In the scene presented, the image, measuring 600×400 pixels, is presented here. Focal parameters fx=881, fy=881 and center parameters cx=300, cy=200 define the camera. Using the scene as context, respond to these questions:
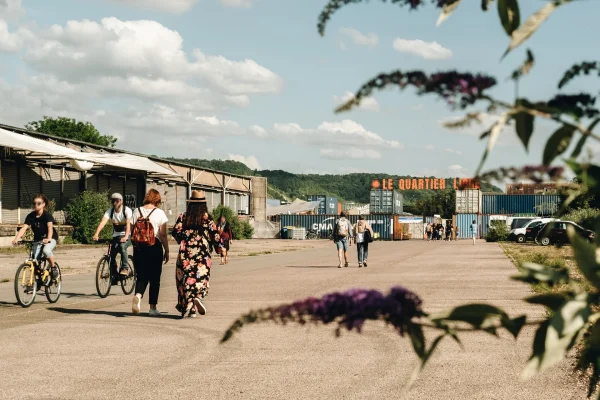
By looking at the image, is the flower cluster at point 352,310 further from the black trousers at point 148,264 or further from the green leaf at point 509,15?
the black trousers at point 148,264

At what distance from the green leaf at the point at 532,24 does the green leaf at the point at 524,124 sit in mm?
84

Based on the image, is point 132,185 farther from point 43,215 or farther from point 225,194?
point 43,215

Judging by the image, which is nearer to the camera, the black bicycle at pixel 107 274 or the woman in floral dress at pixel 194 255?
the woman in floral dress at pixel 194 255

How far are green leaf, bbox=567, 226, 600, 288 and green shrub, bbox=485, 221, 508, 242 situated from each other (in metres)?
65.6

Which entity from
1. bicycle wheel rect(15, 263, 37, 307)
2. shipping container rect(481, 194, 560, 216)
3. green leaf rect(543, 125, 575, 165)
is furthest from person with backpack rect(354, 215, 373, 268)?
shipping container rect(481, 194, 560, 216)

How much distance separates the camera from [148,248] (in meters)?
13.4

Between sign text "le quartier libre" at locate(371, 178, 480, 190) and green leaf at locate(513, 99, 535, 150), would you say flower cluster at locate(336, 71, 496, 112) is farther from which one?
sign text "le quartier libre" at locate(371, 178, 480, 190)

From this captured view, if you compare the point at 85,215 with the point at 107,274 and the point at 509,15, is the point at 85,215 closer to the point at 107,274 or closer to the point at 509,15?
the point at 107,274

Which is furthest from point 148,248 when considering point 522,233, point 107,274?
point 522,233

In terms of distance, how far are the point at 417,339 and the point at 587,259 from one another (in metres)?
0.28

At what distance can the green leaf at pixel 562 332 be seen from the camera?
122cm

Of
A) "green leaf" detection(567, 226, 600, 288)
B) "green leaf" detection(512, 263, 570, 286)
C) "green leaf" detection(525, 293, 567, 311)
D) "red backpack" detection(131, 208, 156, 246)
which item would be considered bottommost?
"red backpack" detection(131, 208, 156, 246)

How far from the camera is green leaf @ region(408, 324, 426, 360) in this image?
1314 mm

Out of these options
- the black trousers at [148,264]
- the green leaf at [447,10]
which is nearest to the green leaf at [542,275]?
the green leaf at [447,10]
